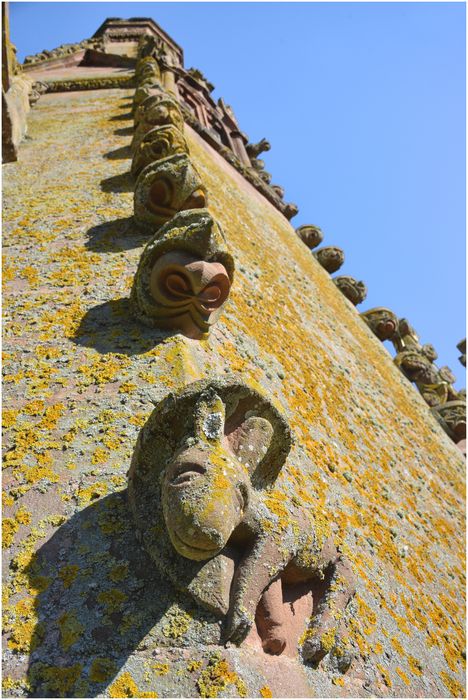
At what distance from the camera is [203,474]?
1555mm

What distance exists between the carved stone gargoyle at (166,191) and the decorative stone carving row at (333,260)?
4102mm

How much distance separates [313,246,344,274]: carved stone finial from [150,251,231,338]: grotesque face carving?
17.0 ft

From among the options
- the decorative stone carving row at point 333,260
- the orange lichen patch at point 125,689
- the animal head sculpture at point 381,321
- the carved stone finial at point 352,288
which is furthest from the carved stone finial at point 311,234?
the orange lichen patch at point 125,689

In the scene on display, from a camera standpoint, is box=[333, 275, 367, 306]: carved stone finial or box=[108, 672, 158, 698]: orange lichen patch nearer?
box=[108, 672, 158, 698]: orange lichen patch

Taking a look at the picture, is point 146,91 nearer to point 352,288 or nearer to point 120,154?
point 120,154

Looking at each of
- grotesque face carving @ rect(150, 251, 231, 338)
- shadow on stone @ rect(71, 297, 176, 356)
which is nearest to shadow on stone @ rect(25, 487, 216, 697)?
shadow on stone @ rect(71, 297, 176, 356)

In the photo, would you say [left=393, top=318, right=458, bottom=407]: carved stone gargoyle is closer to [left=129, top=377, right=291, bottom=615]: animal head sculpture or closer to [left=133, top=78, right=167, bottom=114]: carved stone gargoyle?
[left=133, top=78, right=167, bottom=114]: carved stone gargoyle

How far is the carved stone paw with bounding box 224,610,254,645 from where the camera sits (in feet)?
5.03

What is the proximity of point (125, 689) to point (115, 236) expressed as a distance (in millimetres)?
2607

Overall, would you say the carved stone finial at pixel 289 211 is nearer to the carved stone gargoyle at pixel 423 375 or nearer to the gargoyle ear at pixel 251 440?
the carved stone gargoyle at pixel 423 375

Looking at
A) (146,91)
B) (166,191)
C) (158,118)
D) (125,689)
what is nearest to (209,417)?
(125,689)

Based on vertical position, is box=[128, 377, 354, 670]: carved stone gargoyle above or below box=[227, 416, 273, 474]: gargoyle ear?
below

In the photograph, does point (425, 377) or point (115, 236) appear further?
point (425, 377)

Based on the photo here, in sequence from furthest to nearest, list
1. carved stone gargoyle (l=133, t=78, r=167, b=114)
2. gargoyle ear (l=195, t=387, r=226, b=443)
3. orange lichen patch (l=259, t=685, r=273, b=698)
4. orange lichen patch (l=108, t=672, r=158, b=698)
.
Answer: carved stone gargoyle (l=133, t=78, r=167, b=114) → gargoyle ear (l=195, t=387, r=226, b=443) → orange lichen patch (l=259, t=685, r=273, b=698) → orange lichen patch (l=108, t=672, r=158, b=698)
